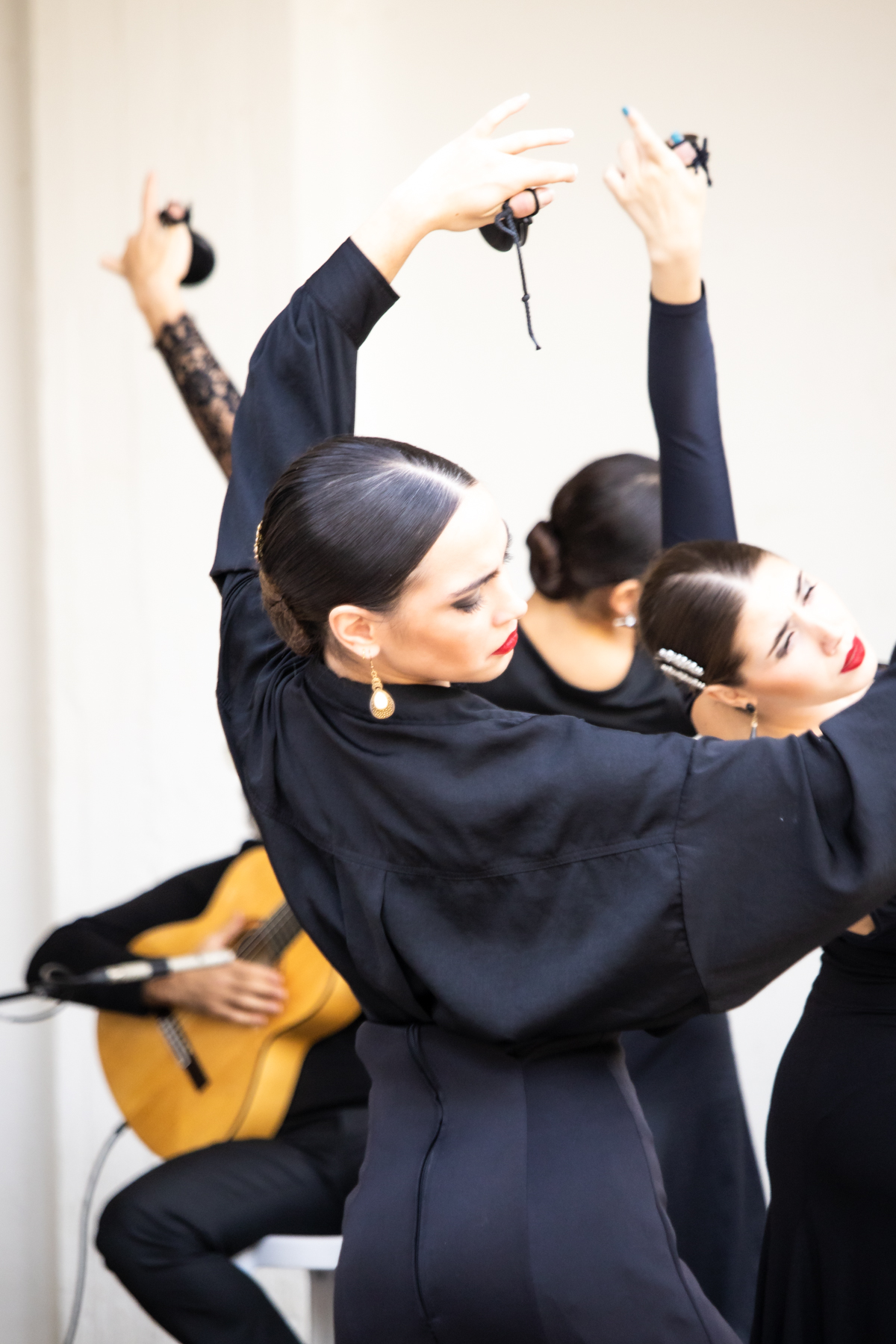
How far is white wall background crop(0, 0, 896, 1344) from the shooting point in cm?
284

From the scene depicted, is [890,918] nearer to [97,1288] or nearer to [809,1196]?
[809,1196]

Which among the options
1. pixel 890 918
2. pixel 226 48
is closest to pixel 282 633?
pixel 890 918

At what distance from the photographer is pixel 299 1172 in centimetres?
196

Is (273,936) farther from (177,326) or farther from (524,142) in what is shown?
(524,142)

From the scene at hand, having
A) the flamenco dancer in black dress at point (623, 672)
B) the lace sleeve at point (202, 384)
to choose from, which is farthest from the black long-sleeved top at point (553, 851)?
the lace sleeve at point (202, 384)

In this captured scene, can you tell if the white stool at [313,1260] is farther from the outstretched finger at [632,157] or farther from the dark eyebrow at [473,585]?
the outstretched finger at [632,157]

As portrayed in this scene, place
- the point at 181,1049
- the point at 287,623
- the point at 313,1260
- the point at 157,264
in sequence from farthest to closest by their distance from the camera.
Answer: the point at 181,1049 < the point at 157,264 < the point at 313,1260 < the point at 287,623

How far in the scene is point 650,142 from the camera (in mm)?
1472

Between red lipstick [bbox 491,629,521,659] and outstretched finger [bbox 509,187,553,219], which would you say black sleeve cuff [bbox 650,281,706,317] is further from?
red lipstick [bbox 491,629,521,659]

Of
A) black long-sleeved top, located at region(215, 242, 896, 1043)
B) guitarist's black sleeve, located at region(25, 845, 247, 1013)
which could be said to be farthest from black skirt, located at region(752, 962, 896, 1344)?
guitarist's black sleeve, located at region(25, 845, 247, 1013)

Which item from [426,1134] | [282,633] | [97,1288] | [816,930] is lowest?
[97,1288]

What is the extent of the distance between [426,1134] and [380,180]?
2480 mm

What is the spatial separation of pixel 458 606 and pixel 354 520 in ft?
0.37

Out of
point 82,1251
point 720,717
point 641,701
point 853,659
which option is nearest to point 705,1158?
point 641,701
